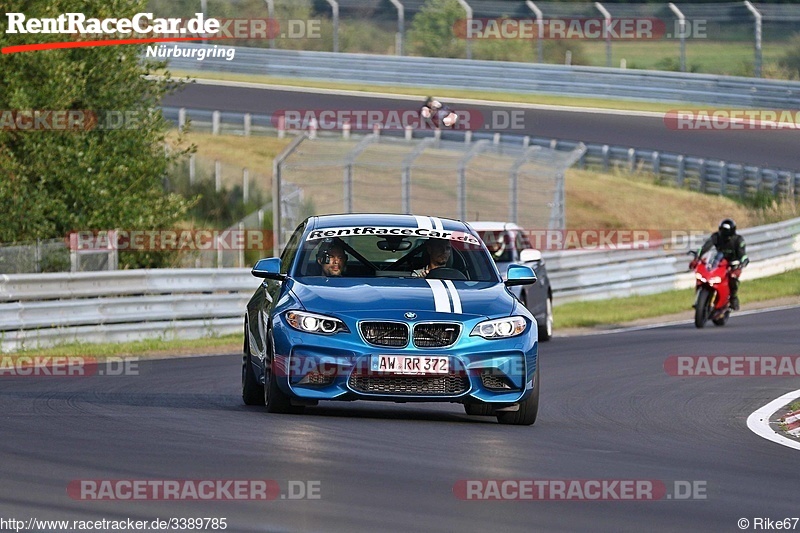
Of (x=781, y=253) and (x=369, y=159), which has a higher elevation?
(x=369, y=159)

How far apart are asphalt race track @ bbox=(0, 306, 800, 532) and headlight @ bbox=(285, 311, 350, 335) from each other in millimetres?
615

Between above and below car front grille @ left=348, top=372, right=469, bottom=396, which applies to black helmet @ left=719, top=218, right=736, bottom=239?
below

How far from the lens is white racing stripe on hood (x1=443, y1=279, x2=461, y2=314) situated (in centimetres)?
1074

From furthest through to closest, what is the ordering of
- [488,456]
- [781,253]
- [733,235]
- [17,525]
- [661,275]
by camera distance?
[781,253]
[661,275]
[733,235]
[488,456]
[17,525]

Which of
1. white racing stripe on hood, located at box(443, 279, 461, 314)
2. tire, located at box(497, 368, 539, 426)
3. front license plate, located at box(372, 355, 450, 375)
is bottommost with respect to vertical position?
tire, located at box(497, 368, 539, 426)

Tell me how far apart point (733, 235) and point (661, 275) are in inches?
274

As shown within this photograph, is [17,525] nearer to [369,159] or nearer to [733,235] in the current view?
[733,235]

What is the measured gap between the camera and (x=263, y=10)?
45.8 metres

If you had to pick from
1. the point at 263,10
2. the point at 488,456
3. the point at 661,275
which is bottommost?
the point at 661,275

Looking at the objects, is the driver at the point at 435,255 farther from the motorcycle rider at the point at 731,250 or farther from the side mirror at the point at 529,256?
the motorcycle rider at the point at 731,250

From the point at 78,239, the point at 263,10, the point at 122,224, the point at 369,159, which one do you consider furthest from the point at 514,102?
the point at 78,239

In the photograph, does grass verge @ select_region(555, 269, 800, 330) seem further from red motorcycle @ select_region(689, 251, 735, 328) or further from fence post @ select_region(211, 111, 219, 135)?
fence post @ select_region(211, 111, 219, 135)

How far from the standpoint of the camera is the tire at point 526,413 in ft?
36.2

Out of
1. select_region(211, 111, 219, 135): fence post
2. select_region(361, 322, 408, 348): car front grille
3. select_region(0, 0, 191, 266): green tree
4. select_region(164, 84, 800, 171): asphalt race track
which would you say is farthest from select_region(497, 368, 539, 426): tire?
select_region(211, 111, 219, 135): fence post
